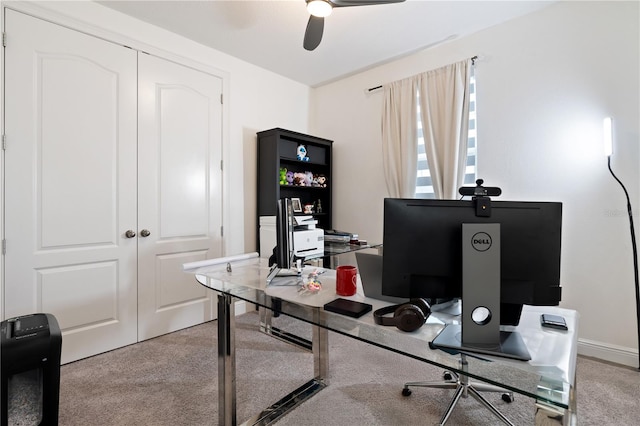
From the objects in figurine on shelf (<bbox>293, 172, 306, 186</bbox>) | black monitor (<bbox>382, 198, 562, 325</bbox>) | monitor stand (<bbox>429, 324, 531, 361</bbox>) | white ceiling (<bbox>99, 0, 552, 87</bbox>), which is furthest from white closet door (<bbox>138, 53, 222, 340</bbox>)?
monitor stand (<bbox>429, 324, 531, 361</bbox>)

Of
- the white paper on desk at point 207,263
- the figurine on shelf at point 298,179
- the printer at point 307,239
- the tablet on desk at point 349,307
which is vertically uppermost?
the figurine on shelf at point 298,179

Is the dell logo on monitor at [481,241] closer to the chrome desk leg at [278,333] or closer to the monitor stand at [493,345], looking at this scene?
the monitor stand at [493,345]

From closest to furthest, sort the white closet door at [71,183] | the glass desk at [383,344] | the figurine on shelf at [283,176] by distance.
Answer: the glass desk at [383,344], the white closet door at [71,183], the figurine on shelf at [283,176]

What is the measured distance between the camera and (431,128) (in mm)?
3037

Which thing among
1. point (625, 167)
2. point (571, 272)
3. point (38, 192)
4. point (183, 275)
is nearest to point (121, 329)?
point (183, 275)

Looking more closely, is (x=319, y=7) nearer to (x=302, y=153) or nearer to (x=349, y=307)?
(x=302, y=153)

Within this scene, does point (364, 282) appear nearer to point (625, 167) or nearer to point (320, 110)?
point (625, 167)

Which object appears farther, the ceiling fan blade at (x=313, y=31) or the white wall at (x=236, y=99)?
the white wall at (x=236, y=99)

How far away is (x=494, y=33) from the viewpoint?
9.09 feet

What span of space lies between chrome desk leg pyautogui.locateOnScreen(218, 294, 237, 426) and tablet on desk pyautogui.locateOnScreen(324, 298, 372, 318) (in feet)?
1.85

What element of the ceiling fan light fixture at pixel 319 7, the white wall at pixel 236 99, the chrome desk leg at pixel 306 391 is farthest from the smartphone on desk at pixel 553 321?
the white wall at pixel 236 99

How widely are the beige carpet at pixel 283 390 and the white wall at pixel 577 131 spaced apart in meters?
0.50

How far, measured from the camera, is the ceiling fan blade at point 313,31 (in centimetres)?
215

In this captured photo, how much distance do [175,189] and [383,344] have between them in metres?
2.48
